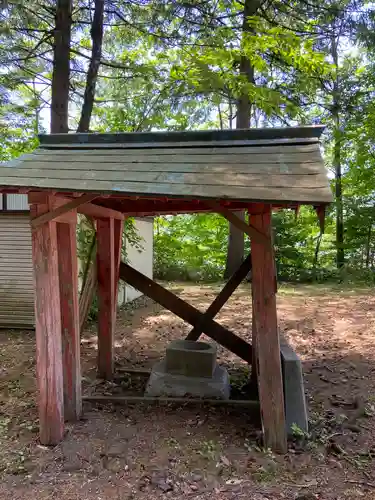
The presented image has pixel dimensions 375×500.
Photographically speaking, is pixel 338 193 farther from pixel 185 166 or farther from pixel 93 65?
pixel 185 166

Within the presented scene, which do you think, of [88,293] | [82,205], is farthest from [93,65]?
[82,205]

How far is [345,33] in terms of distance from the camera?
792 centimetres

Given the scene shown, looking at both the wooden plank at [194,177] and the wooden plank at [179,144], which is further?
the wooden plank at [179,144]

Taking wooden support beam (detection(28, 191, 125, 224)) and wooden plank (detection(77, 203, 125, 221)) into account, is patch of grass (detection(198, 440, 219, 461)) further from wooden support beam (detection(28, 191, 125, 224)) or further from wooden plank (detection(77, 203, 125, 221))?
wooden plank (detection(77, 203, 125, 221))

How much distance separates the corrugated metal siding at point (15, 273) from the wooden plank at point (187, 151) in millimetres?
4226

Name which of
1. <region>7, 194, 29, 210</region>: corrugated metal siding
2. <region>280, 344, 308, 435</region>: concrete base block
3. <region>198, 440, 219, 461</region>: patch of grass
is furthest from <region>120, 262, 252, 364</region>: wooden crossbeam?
<region>7, 194, 29, 210</region>: corrugated metal siding

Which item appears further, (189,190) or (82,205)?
(82,205)

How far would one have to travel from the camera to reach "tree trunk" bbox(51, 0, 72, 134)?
773 centimetres

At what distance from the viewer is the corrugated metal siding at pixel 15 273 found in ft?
25.3

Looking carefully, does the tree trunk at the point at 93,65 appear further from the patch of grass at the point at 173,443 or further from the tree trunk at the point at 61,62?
the patch of grass at the point at 173,443

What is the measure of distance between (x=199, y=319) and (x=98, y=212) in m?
1.88

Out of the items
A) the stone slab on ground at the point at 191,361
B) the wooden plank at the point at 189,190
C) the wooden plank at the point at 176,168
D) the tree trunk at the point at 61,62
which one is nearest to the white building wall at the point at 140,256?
the tree trunk at the point at 61,62

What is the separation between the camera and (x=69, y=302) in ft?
12.1

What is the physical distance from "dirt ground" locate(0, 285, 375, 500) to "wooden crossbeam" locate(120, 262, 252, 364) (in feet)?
1.65
